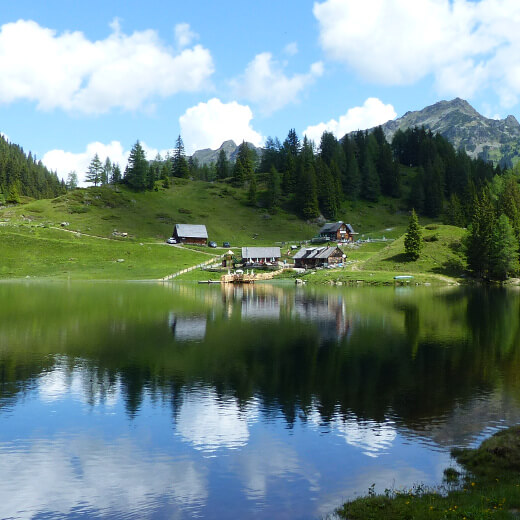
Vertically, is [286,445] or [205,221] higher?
[205,221]

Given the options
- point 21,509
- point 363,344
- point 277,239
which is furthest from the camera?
point 277,239

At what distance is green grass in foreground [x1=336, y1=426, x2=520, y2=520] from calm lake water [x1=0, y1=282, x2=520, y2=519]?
100 centimetres

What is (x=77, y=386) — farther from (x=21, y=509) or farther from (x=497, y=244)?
(x=497, y=244)

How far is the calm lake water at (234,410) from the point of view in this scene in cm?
1766

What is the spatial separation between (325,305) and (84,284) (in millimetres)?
63900

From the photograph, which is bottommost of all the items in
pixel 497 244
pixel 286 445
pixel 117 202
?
pixel 286 445

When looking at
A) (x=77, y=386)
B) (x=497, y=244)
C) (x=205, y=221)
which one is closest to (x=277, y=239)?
(x=205, y=221)

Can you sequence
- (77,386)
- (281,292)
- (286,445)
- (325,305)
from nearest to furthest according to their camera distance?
1. (286,445)
2. (77,386)
3. (325,305)
4. (281,292)

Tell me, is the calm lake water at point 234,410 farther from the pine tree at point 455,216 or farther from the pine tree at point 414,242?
the pine tree at point 455,216

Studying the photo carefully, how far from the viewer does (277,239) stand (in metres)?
183

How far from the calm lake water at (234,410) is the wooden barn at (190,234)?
116003mm

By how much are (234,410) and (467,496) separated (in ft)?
45.0

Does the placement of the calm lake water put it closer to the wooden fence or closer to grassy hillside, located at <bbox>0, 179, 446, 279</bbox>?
the wooden fence

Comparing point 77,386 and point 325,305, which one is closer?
point 77,386
